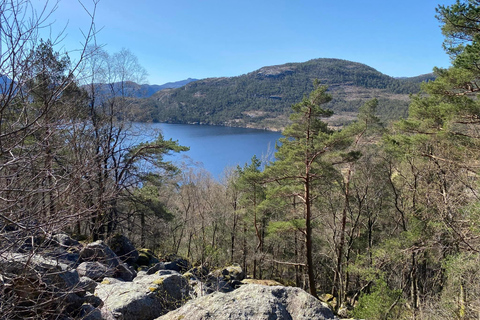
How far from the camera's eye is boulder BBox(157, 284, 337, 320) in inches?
123

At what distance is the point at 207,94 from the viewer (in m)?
162

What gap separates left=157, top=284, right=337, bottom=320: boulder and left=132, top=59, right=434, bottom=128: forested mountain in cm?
8893

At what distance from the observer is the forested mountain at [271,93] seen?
114m

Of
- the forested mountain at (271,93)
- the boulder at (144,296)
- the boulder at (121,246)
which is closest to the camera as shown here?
the boulder at (144,296)

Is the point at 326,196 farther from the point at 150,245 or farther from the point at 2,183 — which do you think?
the point at 2,183

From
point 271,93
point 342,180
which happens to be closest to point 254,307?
point 342,180

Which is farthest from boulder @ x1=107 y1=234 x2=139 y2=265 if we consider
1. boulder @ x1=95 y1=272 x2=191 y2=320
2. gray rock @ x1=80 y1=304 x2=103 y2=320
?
gray rock @ x1=80 y1=304 x2=103 y2=320

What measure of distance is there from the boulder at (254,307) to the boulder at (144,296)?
1.45 m

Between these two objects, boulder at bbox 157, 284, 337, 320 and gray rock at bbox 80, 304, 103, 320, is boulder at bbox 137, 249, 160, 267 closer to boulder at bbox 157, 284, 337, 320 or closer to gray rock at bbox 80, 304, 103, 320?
gray rock at bbox 80, 304, 103, 320

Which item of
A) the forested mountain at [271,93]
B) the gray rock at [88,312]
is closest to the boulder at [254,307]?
the gray rock at [88,312]

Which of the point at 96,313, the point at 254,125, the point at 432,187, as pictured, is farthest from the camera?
the point at 254,125

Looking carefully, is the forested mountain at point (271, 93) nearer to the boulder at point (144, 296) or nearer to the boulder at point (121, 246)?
the boulder at point (121, 246)

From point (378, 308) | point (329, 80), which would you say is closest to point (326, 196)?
point (378, 308)

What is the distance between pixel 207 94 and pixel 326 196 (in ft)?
512
